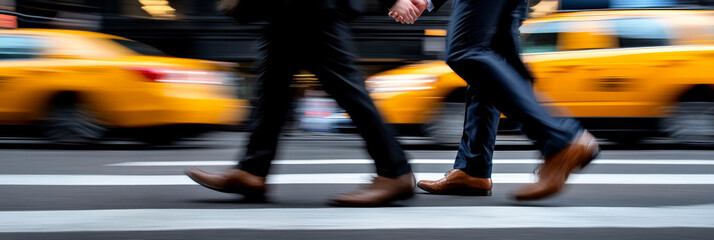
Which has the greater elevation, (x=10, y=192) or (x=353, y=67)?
(x=353, y=67)

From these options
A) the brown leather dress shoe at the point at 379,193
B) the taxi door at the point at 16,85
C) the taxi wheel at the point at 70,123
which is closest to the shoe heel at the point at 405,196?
the brown leather dress shoe at the point at 379,193

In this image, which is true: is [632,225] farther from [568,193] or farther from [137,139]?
[137,139]

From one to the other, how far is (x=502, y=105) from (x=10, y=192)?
2.07 m

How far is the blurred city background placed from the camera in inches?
115

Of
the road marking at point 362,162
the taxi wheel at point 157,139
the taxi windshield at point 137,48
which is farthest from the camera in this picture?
the taxi windshield at point 137,48

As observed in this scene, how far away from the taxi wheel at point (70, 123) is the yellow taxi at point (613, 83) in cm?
229

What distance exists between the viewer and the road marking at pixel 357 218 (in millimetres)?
2846

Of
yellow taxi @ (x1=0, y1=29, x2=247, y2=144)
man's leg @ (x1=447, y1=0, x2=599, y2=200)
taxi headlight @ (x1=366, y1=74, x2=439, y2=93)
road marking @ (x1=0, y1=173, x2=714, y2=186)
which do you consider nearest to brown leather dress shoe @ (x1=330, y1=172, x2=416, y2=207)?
man's leg @ (x1=447, y1=0, x2=599, y2=200)

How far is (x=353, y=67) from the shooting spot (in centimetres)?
326

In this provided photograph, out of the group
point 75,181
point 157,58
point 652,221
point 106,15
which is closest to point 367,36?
point 106,15

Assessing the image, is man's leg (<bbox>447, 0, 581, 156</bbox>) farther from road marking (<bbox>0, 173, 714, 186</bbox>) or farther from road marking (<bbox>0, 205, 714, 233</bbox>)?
road marking (<bbox>0, 173, 714, 186</bbox>)

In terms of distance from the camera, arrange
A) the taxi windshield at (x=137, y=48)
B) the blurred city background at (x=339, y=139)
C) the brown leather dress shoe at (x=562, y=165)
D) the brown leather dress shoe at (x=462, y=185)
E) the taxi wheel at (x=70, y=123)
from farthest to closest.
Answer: the taxi windshield at (x=137, y=48), the taxi wheel at (x=70, y=123), the brown leather dress shoe at (x=462, y=185), the brown leather dress shoe at (x=562, y=165), the blurred city background at (x=339, y=139)

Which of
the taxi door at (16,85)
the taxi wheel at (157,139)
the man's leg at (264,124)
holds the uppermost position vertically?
the man's leg at (264,124)

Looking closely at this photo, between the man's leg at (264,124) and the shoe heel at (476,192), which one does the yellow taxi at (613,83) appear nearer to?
the shoe heel at (476,192)
